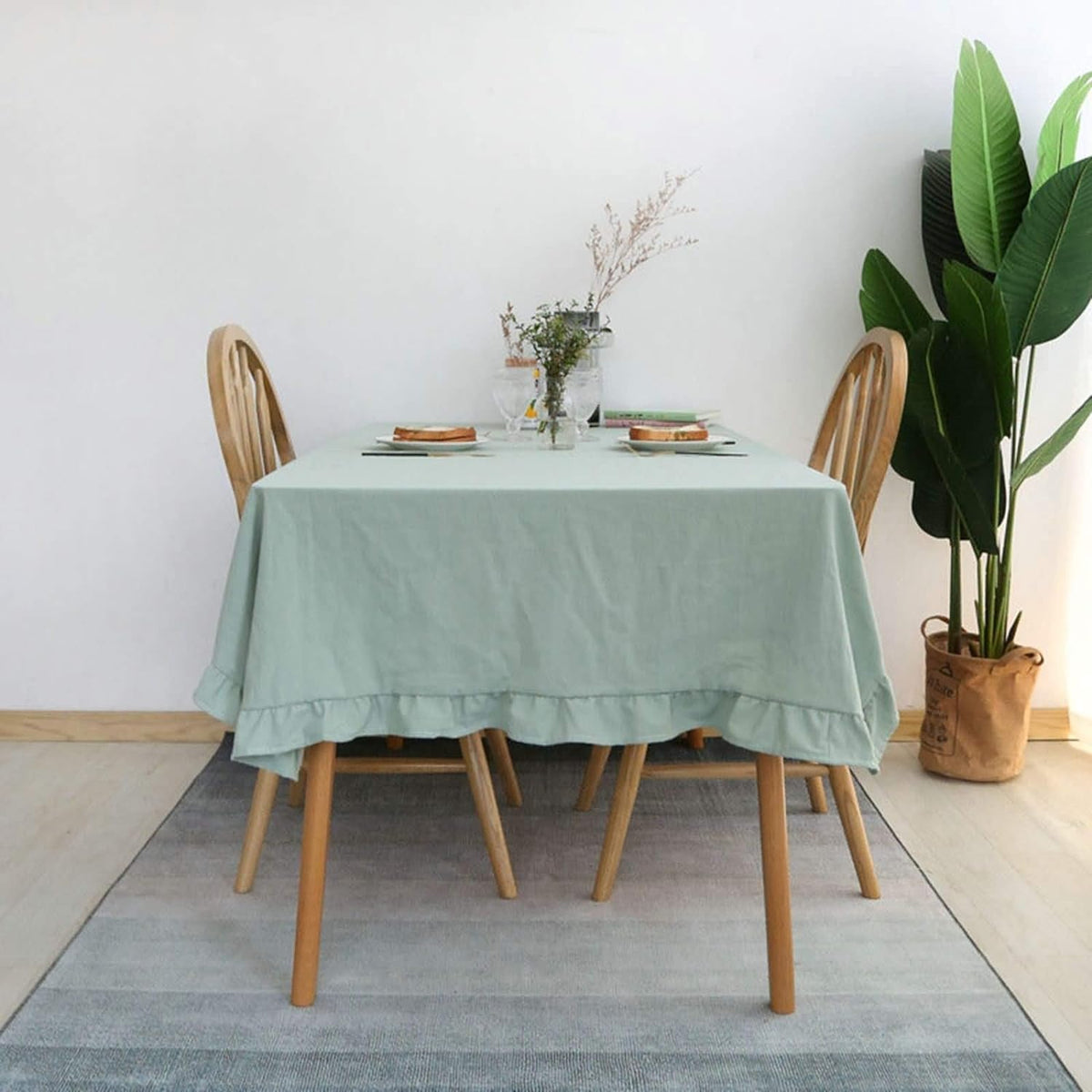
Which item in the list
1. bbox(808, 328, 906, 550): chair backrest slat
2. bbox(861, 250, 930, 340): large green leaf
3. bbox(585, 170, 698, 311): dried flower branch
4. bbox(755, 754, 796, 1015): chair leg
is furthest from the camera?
bbox(585, 170, 698, 311): dried flower branch

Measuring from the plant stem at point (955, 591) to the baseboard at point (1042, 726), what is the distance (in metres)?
0.28

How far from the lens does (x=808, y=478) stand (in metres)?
1.74

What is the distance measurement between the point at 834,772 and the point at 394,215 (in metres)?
1.58

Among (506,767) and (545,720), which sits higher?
(545,720)

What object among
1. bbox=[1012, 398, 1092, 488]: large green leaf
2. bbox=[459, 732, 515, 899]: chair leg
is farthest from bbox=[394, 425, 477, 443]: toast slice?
bbox=[1012, 398, 1092, 488]: large green leaf

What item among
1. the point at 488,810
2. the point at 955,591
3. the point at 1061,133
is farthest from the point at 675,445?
the point at 1061,133

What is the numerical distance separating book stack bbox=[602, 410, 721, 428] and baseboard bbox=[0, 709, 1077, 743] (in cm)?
93

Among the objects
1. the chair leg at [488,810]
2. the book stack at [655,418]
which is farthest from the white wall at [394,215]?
the chair leg at [488,810]

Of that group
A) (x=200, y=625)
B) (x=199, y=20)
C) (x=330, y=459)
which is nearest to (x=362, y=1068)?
(x=330, y=459)

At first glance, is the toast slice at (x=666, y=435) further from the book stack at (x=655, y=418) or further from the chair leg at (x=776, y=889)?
the chair leg at (x=776, y=889)

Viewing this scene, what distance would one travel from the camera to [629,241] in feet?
9.02

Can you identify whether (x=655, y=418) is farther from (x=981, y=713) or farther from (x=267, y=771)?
(x=267, y=771)

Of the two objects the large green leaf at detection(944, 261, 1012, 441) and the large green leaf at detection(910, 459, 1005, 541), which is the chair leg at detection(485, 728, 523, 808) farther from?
the large green leaf at detection(944, 261, 1012, 441)

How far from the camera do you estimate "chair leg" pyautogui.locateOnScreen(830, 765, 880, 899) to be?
205cm
